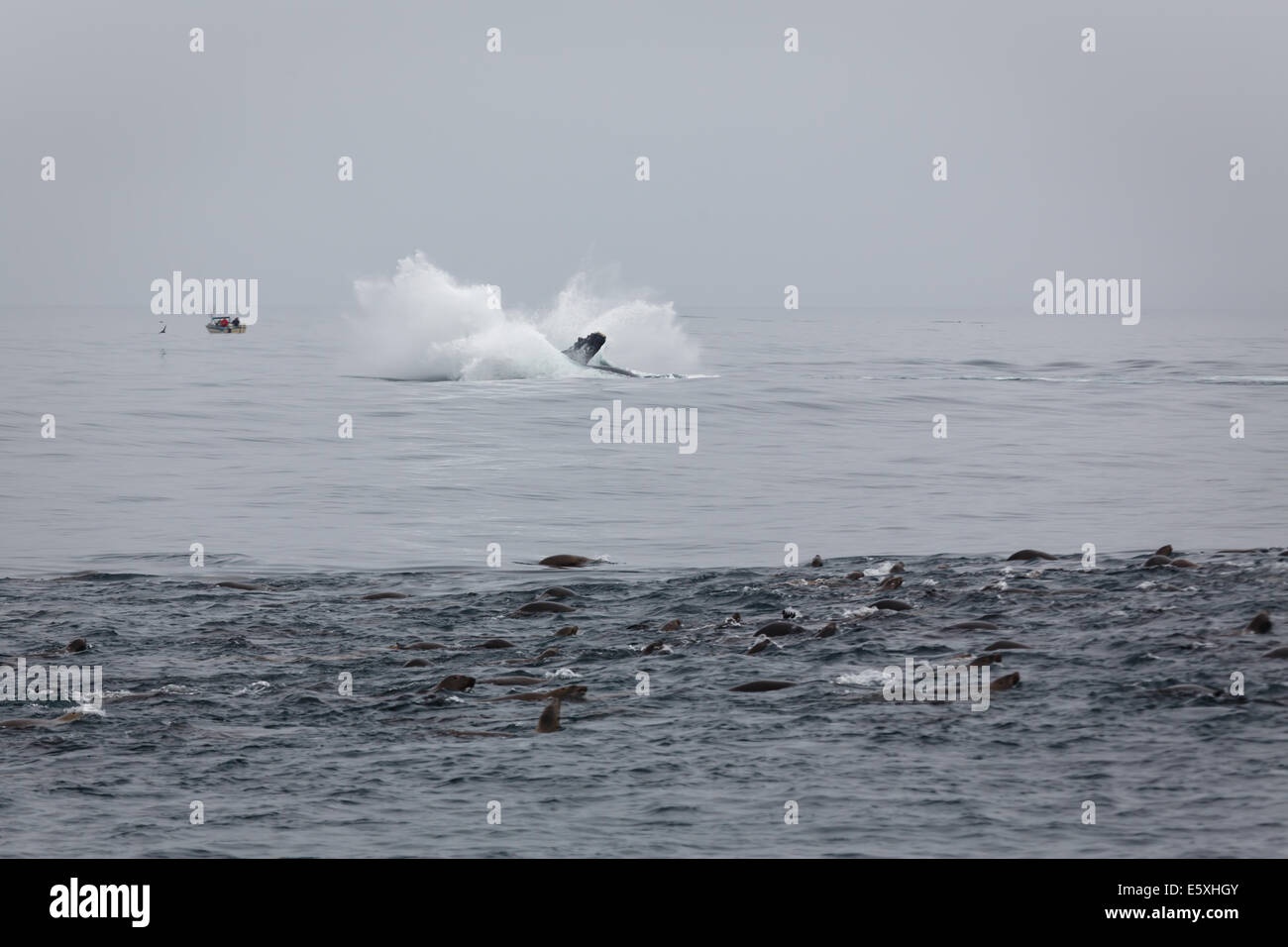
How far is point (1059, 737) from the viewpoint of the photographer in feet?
35.3

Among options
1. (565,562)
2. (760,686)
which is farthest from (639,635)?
(565,562)

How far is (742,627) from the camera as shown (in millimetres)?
15312

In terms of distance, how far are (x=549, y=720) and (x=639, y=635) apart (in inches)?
152

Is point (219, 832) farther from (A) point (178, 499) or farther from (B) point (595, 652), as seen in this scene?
Answer: (A) point (178, 499)

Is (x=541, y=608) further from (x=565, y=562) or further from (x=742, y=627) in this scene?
(x=565, y=562)

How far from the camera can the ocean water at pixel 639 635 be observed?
9.30m

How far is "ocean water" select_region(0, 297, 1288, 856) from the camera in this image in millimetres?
9305

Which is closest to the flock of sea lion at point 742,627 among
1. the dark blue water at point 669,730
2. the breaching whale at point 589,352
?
the dark blue water at point 669,730

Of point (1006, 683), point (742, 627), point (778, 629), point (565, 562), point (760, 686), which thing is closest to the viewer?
point (1006, 683)

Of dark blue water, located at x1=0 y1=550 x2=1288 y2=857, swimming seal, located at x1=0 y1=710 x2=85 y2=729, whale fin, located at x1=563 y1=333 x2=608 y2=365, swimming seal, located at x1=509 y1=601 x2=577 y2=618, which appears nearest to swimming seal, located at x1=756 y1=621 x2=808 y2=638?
dark blue water, located at x1=0 y1=550 x2=1288 y2=857

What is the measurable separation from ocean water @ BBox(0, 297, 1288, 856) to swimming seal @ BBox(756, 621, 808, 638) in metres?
0.14

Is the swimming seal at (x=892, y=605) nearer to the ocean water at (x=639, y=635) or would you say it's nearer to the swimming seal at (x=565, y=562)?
the ocean water at (x=639, y=635)

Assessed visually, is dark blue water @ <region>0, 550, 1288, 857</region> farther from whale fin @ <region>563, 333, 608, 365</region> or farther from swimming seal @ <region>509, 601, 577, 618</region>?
whale fin @ <region>563, 333, 608, 365</region>
